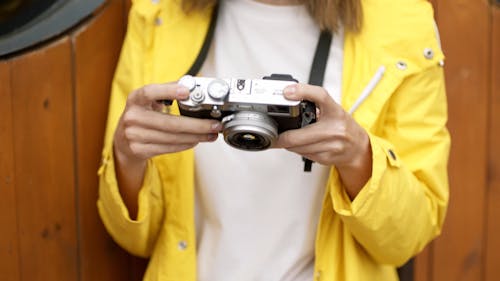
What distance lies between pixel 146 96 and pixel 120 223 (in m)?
0.28

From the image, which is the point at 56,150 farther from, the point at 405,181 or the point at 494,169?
the point at 494,169

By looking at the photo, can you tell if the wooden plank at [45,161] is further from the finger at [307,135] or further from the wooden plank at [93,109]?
the finger at [307,135]

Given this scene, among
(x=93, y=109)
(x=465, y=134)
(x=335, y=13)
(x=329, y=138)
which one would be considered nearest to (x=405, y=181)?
(x=329, y=138)

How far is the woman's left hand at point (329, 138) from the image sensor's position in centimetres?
104

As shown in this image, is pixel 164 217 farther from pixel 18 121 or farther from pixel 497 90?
pixel 497 90

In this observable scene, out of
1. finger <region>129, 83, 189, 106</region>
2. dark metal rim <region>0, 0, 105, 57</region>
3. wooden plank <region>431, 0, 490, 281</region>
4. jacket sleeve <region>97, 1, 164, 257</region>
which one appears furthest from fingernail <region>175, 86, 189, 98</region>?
wooden plank <region>431, 0, 490, 281</region>

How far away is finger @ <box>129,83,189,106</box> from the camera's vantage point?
39.1 inches

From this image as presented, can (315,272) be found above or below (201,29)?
below

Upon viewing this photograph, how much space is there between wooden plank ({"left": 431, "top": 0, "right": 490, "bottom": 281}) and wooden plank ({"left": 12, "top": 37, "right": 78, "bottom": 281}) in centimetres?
66

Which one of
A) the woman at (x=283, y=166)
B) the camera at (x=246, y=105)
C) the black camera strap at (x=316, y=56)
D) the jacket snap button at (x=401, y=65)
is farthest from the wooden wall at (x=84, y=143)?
the camera at (x=246, y=105)

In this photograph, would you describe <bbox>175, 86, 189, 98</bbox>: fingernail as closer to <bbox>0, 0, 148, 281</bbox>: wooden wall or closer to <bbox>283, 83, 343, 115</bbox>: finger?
<bbox>283, 83, 343, 115</bbox>: finger

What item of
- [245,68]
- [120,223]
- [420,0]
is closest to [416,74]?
[420,0]

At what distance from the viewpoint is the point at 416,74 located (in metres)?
1.27

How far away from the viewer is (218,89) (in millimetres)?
978
